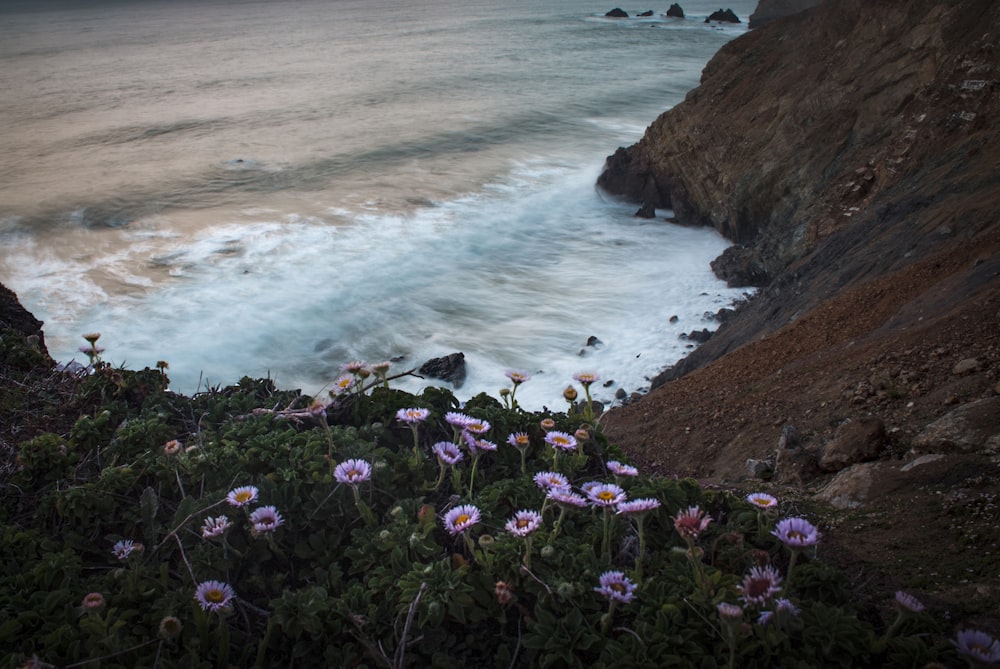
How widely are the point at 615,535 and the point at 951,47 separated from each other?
10.6 meters

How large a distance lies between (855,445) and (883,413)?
68 cm

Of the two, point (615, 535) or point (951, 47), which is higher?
point (951, 47)

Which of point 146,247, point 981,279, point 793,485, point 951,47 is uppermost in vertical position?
point 951,47

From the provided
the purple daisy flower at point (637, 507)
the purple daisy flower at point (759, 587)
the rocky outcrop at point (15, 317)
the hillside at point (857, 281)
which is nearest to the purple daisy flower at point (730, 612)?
the purple daisy flower at point (759, 587)

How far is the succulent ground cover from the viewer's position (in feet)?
6.25

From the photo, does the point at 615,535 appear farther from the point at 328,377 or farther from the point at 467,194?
the point at 467,194

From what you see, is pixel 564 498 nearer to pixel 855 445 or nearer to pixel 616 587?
pixel 616 587

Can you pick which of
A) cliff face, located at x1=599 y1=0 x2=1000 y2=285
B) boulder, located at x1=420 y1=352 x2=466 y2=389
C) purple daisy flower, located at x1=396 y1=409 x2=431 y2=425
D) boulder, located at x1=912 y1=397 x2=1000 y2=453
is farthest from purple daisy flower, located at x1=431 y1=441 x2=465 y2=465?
boulder, located at x1=420 y1=352 x2=466 y2=389

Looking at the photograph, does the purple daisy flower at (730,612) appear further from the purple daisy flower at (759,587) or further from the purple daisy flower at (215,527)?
the purple daisy flower at (215,527)

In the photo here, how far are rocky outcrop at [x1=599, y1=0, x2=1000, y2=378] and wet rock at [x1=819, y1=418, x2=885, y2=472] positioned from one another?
81.1 inches

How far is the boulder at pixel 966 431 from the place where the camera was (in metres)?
3.37

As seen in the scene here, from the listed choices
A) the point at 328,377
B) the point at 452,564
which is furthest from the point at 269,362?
the point at 452,564

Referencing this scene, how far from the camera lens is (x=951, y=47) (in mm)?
10125

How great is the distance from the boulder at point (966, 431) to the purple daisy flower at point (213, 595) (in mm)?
3074
